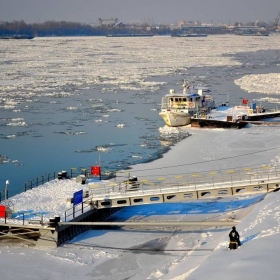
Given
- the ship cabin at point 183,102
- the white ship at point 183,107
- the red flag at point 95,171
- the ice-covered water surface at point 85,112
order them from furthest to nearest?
1. the ship cabin at point 183,102
2. the white ship at point 183,107
3. the ice-covered water surface at point 85,112
4. the red flag at point 95,171

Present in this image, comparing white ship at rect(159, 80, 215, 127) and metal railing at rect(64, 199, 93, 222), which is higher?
white ship at rect(159, 80, 215, 127)

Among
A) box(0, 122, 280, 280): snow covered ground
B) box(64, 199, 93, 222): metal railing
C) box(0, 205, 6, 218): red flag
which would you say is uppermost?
box(0, 205, 6, 218): red flag

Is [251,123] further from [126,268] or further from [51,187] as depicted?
[126,268]

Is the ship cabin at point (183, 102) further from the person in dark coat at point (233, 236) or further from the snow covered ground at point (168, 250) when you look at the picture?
the person in dark coat at point (233, 236)

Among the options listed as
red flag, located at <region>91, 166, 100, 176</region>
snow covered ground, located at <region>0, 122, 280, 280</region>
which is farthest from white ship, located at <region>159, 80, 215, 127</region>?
red flag, located at <region>91, 166, 100, 176</region>

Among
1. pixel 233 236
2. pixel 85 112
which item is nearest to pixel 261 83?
pixel 85 112

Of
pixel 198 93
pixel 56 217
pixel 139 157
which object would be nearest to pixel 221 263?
pixel 56 217

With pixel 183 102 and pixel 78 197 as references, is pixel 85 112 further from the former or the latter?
pixel 78 197

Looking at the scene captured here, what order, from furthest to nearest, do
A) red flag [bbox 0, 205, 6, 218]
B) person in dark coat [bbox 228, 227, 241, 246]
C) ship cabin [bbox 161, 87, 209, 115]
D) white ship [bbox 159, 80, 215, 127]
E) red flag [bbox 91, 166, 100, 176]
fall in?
ship cabin [bbox 161, 87, 209, 115], white ship [bbox 159, 80, 215, 127], red flag [bbox 91, 166, 100, 176], red flag [bbox 0, 205, 6, 218], person in dark coat [bbox 228, 227, 241, 246]

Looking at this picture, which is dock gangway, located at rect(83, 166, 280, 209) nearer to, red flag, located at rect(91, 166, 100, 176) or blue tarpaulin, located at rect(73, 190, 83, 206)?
blue tarpaulin, located at rect(73, 190, 83, 206)

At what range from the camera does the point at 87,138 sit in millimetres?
36594

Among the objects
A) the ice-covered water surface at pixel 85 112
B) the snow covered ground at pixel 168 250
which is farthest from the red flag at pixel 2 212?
the ice-covered water surface at pixel 85 112

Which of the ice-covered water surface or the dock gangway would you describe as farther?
the ice-covered water surface

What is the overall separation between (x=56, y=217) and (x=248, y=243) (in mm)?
5530
